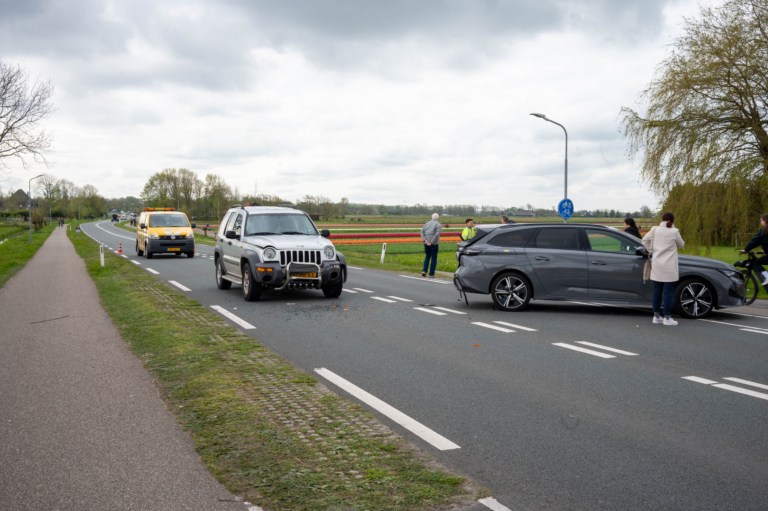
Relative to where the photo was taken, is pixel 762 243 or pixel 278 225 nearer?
pixel 762 243

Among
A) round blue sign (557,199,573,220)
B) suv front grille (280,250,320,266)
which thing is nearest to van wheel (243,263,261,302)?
suv front grille (280,250,320,266)

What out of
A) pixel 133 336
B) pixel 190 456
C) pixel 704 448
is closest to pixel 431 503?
pixel 190 456

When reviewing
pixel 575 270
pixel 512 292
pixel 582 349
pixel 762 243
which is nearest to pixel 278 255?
pixel 512 292

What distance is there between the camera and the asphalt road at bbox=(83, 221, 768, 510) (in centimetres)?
379

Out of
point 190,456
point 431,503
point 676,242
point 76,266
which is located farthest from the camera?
point 76,266

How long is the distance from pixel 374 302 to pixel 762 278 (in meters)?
7.91

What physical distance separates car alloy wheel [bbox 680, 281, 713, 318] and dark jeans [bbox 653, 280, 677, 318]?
775 millimetres

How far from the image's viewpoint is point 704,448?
4340mm

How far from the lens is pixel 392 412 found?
5.13 m

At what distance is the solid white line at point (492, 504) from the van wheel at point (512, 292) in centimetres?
805

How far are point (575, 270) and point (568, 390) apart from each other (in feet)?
18.0

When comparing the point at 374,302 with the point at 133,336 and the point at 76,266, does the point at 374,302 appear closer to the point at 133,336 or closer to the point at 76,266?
the point at 133,336

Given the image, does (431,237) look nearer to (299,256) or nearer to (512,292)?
(299,256)

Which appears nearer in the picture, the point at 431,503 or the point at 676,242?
the point at 431,503
